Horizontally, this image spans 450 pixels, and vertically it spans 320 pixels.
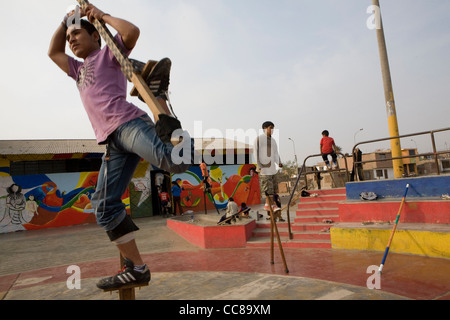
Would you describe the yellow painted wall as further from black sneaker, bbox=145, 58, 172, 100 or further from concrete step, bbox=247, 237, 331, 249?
black sneaker, bbox=145, 58, 172, 100

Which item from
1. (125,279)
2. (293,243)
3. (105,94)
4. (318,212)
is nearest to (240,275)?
(125,279)

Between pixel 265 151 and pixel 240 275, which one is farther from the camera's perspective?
pixel 265 151

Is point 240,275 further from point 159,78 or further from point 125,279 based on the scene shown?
point 159,78

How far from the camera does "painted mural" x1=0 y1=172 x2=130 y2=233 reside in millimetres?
15117

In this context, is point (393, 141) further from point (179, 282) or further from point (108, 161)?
point (108, 161)

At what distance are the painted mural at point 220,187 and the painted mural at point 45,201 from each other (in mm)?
5561

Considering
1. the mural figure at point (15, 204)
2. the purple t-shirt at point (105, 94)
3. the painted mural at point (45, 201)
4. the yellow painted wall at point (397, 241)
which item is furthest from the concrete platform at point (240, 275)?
the mural figure at point (15, 204)

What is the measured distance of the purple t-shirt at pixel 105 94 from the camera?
6.72 ft

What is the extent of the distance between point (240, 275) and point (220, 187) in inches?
603

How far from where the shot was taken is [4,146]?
16172 mm

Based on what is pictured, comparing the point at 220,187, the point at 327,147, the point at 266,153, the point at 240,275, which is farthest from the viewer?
the point at 220,187

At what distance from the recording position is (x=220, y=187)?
1931 centimetres

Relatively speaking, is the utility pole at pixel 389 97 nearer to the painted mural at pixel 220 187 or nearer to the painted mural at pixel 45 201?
the painted mural at pixel 220 187

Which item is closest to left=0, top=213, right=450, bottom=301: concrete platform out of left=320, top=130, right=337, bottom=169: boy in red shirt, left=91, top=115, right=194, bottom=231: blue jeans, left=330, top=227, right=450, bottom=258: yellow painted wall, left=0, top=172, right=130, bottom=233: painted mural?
left=330, top=227, right=450, bottom=258: yellow painted wall
